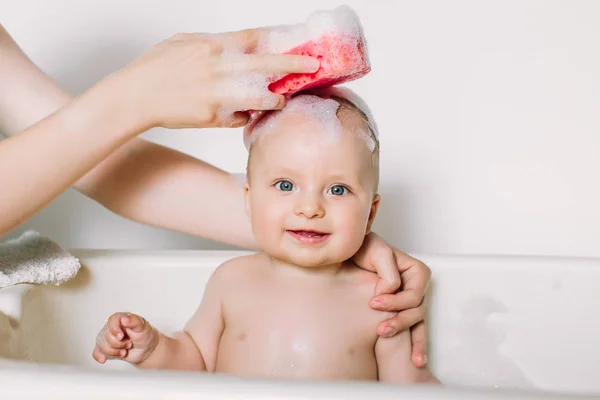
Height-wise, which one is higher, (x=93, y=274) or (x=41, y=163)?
(x=41, y=163)

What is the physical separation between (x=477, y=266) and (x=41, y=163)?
67 cm

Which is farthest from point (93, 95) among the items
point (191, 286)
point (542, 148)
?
point (542, 148)

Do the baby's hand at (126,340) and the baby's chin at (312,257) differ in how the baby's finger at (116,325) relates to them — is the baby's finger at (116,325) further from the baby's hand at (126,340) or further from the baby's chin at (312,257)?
the baby's chin at (312,257)

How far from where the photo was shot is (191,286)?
1228 millimetres

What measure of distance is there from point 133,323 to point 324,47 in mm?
420

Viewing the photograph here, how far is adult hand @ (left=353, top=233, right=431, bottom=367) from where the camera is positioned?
3.46ft

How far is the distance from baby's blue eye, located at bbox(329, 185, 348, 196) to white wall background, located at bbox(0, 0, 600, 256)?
0.71 m

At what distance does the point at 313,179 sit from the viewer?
0.99 metres

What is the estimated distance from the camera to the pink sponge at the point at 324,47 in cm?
92

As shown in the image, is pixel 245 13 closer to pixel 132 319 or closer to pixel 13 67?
pixel 13 67

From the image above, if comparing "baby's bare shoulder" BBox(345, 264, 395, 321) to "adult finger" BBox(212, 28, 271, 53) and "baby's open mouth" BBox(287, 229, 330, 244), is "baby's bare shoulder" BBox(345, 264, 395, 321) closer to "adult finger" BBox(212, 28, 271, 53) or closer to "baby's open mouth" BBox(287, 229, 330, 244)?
"baby's open mouth" BBox(287, 229, 330, 244)

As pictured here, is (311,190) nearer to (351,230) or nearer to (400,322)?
(351,230)

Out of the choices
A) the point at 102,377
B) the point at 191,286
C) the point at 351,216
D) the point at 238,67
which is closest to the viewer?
the point at 102,377

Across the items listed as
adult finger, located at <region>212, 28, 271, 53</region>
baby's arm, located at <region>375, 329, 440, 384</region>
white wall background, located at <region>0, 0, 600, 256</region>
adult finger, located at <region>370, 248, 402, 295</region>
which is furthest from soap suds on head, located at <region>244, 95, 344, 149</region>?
white wall background, located at <region>0, 0, 600, 256</region>
